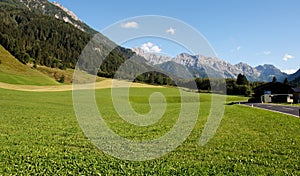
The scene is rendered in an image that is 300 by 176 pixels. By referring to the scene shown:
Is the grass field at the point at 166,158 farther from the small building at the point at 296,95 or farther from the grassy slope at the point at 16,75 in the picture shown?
the grassy slope at the point at 16,75

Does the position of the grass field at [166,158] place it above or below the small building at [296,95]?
below

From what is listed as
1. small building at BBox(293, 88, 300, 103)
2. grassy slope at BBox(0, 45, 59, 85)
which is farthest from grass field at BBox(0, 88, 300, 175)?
grassy slope at BBox(0, 45, 59, 85)

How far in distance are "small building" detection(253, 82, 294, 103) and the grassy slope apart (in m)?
86.1

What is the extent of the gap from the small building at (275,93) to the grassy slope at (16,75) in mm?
86074

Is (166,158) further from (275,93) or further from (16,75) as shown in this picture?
(16,75)

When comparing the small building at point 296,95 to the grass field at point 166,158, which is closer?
the grass field at point 166,158

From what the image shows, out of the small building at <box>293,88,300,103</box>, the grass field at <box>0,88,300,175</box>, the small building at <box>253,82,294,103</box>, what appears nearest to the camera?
the grass field at <box>0,88,300,175</box>

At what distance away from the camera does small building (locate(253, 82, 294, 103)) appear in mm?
86069

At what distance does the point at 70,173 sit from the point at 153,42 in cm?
726

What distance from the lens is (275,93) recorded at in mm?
93062

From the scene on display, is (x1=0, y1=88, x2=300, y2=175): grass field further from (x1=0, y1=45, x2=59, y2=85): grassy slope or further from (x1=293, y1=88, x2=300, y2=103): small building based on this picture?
(x1=0, y1=45, x2=59, y2=85): grassy slope

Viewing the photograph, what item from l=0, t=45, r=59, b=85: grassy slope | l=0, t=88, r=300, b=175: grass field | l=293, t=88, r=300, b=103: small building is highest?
l=0, t=45, r=59, b=85: grassy slope

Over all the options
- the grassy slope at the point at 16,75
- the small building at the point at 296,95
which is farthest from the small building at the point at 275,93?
the grassy slope at the point at 16,75

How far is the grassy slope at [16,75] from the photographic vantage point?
109631 millimetres
